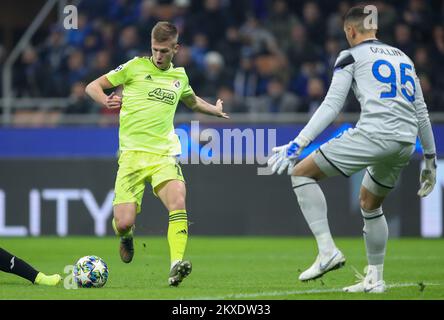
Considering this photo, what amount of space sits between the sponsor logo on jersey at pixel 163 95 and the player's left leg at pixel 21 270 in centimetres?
191

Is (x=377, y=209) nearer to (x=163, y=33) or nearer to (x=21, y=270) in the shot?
(x=163, y=33)

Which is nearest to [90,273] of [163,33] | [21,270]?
[21,270]

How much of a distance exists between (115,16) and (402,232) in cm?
690

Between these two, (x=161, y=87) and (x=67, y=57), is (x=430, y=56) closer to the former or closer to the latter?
(x=67, y=57)

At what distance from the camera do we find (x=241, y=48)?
18.3 meters

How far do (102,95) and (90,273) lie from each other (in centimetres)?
159

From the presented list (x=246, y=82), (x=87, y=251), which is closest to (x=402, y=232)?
(x=246, y=82)

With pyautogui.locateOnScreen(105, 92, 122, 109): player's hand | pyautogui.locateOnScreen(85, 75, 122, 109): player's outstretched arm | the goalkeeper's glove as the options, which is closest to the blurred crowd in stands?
pyautogui.locateOnScreen(85, 75, 122, 109): player's outstretched arm

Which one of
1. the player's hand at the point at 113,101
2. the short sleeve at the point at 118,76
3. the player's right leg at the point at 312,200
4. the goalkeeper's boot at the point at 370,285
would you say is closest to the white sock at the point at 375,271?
the goalkeeper's boot at the point at 370,285

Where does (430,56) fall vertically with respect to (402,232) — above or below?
above

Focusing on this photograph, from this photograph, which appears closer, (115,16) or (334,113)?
(334,113)
